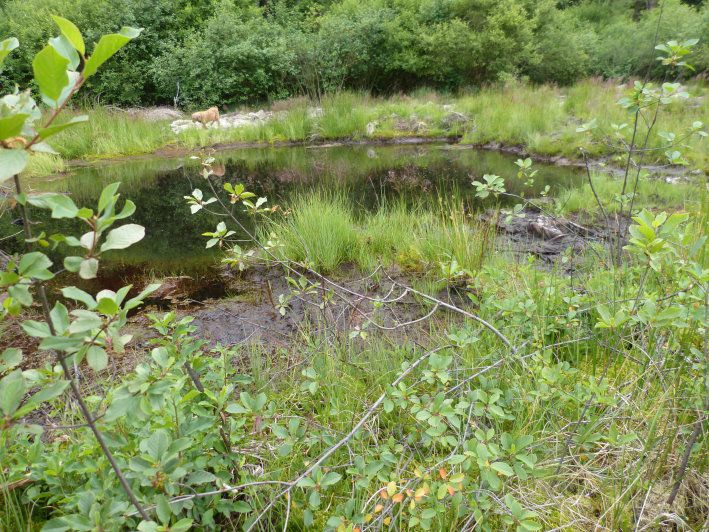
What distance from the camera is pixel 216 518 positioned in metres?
1.21

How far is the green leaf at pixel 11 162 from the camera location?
1.66 feet

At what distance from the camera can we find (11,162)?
20.4 inches

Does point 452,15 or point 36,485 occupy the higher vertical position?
point 452,15

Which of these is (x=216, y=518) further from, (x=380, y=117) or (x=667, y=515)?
(x=380, y=117)

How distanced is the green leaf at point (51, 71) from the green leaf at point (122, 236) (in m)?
0.18

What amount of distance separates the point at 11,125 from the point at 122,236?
0.60 ft

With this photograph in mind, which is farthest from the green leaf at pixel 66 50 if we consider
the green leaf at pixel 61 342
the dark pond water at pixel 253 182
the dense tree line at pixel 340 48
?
the dense tree line at pixel 340 48

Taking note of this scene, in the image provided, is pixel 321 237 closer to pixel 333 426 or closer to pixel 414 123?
pixel 333 426

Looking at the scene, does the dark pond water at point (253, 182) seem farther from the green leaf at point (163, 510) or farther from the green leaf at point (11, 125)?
the green leaf at point (11, 125)

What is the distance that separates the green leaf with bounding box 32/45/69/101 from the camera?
536mm

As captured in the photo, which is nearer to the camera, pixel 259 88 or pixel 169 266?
pixel 169 266

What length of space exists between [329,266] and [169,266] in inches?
55.8

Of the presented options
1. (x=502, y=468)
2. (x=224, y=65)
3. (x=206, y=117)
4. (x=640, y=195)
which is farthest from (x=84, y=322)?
(x=224, y=65)

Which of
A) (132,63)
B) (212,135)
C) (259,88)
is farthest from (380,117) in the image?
(132,63)
